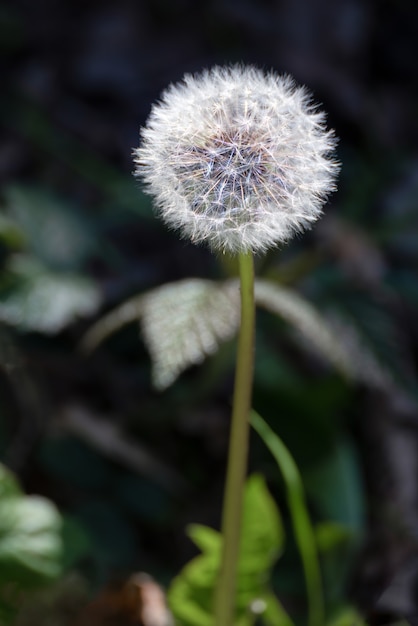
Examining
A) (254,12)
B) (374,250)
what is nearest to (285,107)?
(374,250)

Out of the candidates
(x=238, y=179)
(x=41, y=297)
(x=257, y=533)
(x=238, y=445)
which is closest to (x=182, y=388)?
(x=41, y=297)

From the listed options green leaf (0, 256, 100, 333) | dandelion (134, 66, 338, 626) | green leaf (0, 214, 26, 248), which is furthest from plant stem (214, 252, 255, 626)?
green leaf (0, 214, 26, 248)

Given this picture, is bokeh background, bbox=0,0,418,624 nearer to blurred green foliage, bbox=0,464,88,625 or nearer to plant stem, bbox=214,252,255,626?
plant stem, bbox=214,252,255,626

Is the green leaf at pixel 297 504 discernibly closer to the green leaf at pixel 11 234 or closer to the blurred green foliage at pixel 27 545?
the blurred green foliage at pixel 27 545

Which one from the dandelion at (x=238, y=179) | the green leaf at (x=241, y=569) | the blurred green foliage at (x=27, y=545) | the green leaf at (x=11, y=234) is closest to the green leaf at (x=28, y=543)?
the blurred green foliage at (x=27, y=545)

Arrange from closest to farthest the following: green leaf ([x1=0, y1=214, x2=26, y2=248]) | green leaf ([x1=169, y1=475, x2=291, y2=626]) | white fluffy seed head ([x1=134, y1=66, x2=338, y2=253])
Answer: white fluffy seed head ([x1=134, y1=66, x2=338, y2=253]) < green leaf ([x1=169, y1=475, x2=291, y2=626]) < green leaf ([x1=0, y1=214, x2=26, y2=248])
